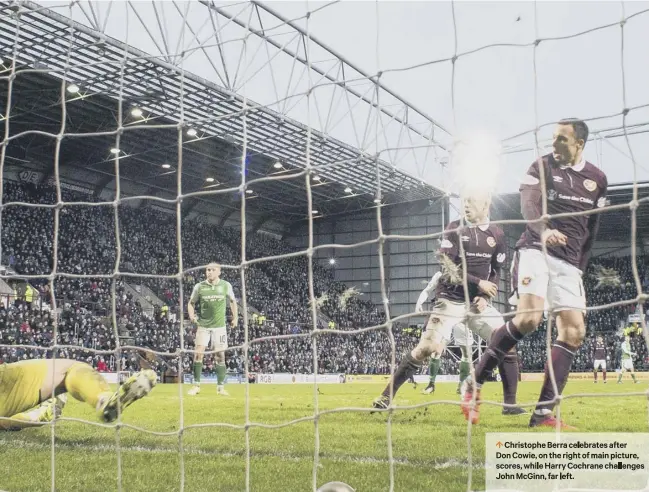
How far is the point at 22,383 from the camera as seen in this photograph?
4.71m

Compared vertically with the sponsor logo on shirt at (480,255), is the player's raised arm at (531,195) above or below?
above

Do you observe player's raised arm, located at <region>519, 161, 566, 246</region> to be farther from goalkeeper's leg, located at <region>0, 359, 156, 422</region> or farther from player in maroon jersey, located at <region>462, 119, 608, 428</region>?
goalkeeper's leg, located at <region>0, 359, 156, 422</region>

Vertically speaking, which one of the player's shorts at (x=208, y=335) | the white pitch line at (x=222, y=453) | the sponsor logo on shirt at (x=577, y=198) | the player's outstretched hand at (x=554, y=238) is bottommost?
the white pitch line at (x=222, y=453)

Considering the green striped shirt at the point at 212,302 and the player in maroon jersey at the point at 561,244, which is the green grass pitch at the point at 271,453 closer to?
the player in maroon jersey at the point at 561,244

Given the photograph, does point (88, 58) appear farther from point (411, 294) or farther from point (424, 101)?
point (411, 294)

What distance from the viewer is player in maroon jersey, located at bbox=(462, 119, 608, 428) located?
4.47m

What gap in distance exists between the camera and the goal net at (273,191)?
373 cm

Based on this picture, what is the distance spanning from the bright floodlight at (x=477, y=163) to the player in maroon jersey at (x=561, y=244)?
365 millimetres

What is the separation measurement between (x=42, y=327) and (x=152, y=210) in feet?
47.9

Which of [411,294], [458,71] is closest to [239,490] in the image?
[458,71]

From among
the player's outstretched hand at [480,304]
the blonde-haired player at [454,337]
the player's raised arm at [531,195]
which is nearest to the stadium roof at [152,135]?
the blonde-haired player at [454,337]

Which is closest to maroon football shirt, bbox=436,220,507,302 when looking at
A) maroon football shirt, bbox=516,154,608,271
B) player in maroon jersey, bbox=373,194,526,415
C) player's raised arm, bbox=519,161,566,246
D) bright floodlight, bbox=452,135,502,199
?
player in maroon jersey, bbox=373,194,526,415

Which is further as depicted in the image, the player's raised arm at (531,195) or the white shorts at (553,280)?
the white shorts at (553,280)

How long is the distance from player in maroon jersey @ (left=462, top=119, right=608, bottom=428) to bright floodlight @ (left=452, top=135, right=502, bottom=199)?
365 mm
